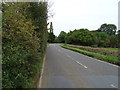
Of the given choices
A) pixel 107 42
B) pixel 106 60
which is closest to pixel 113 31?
pixel 107 42

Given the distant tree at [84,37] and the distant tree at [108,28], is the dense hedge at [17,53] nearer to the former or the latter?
the distant tree at [84,37]

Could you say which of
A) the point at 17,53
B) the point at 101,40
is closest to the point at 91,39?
the point at 101,40

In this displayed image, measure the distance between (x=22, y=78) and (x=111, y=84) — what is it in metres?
5.02

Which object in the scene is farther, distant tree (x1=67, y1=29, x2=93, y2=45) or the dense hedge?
distant tree (x1=67, y1=29, x2=93, y2=45)

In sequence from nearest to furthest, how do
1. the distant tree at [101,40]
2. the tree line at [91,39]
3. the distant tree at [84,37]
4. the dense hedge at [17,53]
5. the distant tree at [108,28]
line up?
the dense hedge at [17,53] → the distant tree at [84,37] → the tree line at [91,39] → the distant tree at [101,40] → the distant tree at [108,28]

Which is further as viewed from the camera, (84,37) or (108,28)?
(108,28)

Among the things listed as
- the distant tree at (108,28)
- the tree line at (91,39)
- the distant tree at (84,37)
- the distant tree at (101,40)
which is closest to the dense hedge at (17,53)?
the tree line at (91,39)

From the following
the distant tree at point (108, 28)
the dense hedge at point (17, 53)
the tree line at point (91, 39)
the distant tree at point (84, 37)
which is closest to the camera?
the dense hedge at point (17, 53)

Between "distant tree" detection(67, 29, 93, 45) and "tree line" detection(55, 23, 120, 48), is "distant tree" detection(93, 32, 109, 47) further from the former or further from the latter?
"distant tree" detection(67, 29, 93, 45)

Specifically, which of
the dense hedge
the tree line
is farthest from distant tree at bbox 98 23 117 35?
the dense hedge

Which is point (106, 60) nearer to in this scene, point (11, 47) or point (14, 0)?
point (14, 0)

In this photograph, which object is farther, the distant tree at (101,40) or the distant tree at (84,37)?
the distant tree at (101,40)

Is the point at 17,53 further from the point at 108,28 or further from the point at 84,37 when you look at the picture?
the point at 108,28

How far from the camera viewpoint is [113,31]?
127688 mm
